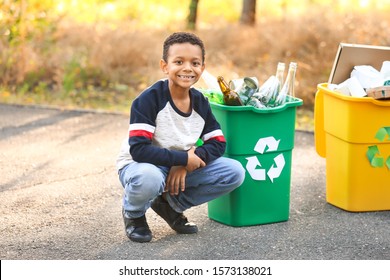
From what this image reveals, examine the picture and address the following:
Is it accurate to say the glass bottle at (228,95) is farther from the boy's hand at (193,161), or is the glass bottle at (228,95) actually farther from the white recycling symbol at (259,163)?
the boy's hand at (193,161)

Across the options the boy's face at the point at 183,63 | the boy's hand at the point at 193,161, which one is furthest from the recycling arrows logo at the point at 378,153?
the boy's face at the point at 183,63

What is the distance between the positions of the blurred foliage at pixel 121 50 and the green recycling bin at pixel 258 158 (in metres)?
→ 3.80

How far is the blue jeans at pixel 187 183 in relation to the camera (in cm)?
420

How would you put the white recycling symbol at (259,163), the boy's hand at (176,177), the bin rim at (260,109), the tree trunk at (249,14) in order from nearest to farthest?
the boy's hand at (176,177) < the bin rim at (260,109) < the white recycling symbol at (259,163) < the tree trunk at (249,14)

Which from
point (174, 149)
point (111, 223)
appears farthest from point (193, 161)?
point (111, 223)

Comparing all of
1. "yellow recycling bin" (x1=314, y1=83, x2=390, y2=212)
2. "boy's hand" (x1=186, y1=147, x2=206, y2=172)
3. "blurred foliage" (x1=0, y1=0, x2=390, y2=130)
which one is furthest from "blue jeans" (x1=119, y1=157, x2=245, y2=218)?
"blurred foliage" (x1=0, y1=0, x2=390, y2=130)

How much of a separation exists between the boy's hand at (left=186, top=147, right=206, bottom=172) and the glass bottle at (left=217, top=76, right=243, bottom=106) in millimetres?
410

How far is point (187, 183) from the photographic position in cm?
447

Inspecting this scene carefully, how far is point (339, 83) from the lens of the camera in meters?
5.15

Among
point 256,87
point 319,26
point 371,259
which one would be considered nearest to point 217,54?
point 319,26

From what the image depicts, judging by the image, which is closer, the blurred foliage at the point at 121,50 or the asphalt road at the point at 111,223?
the asphalt road at the point at 111,223

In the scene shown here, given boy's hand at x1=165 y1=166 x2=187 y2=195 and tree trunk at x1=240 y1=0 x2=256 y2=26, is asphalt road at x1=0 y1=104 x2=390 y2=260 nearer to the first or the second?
boy's hand at x1=165 y1=166 x2=187 y2=195
